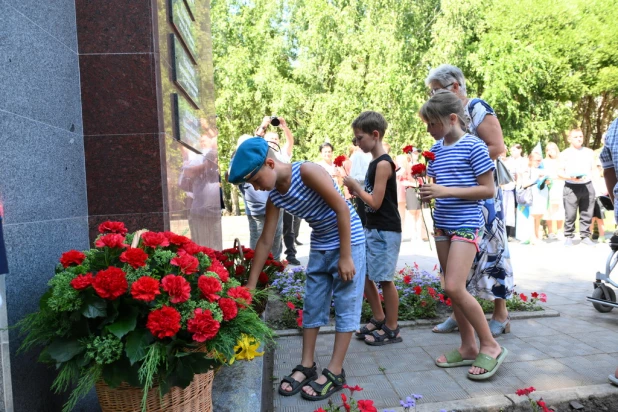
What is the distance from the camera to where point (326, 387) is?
128 inches

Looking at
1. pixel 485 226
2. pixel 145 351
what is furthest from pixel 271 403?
pixel 485 226

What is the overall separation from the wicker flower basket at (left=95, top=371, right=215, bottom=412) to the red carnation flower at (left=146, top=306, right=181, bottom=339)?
11.7 inches

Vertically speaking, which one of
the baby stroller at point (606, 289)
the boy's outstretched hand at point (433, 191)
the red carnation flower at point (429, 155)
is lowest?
the baby stroller at point (606, 289)

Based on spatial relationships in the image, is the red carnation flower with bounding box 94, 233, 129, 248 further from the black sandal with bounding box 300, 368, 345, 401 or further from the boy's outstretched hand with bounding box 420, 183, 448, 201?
the boy's outstretched hand with bounding box 420, 183, 448, 201

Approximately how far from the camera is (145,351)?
6.81 feet

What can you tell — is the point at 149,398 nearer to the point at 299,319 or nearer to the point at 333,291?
the point at 333,291

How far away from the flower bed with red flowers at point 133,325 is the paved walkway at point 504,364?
3.89ft

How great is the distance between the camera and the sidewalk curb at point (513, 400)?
9.86 ft

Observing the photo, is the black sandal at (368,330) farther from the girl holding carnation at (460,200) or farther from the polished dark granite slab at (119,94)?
the polished dark granite slab at (119,94)

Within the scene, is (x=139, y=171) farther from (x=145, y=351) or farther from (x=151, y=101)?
(x=145, y=351)

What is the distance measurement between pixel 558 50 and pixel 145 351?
87.2ft

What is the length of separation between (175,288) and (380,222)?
2407mm

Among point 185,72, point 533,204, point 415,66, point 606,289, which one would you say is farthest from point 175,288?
point 415,66

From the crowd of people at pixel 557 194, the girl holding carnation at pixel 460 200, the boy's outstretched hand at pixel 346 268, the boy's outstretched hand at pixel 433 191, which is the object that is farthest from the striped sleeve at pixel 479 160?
the crowd of people at pixel 557 194
